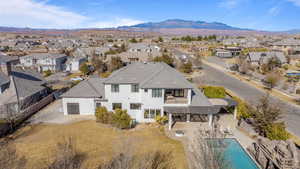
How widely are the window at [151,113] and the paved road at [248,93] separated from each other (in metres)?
17.4

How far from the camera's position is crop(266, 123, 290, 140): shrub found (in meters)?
17.9

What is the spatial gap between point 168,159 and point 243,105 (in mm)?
15448

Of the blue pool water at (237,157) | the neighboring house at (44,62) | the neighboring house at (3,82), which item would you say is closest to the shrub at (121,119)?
the blue pool water at (237,157)

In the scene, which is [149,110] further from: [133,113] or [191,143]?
[191,143]

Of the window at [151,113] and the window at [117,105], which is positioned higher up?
the window at [117,105]

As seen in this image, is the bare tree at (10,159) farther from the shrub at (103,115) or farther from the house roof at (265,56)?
the house roof at (265,56)

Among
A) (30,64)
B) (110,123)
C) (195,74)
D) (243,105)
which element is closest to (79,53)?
(30,64)

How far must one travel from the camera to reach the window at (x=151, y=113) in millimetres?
24203

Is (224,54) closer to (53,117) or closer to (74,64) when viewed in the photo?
(74,64)

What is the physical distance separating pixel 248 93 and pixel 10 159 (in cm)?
4032

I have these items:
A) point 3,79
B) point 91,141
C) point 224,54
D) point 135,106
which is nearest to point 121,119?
point 135,106

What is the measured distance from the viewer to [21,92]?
89.9 feet

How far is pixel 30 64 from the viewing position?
66312 mm

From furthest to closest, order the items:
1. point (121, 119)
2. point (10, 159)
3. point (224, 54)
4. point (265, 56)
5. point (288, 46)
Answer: point (288, 46), point (224, 54), point (265, 56), point (121, 119), point (10, 159)
